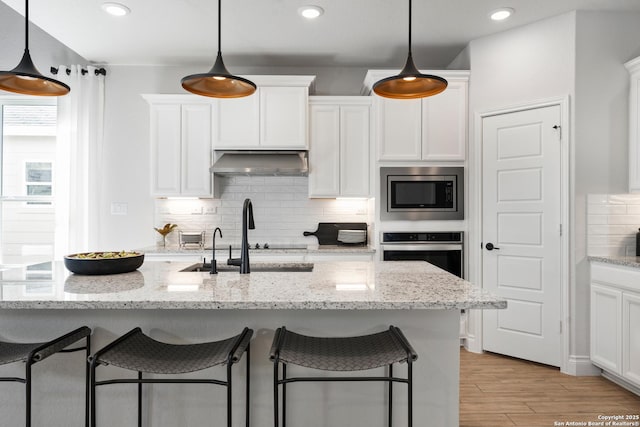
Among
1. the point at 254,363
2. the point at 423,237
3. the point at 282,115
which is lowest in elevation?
the point at 254,363

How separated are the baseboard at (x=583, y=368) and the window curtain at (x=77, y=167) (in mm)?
4388

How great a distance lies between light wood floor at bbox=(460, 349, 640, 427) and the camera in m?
2.46

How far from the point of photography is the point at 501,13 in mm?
3186

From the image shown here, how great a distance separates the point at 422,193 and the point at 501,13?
1.54m

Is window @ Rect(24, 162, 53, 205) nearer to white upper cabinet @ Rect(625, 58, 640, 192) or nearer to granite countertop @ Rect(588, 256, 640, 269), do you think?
granite countertop @ Rect(588, 256, 640, 269)

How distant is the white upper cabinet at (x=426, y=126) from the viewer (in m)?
3.69

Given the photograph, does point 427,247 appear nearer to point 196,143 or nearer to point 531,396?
point 531,396

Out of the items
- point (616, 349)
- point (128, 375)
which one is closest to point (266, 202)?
point (128, 375)

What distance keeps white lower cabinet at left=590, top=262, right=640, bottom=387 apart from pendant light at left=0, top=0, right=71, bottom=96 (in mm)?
3564

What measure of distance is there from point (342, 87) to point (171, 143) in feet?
6.05

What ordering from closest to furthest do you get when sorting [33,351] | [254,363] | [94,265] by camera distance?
[33,351] → [254,363] → [94,265]

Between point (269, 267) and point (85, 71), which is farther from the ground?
point (85, 71)

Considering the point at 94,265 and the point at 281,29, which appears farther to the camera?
the point at 281,29

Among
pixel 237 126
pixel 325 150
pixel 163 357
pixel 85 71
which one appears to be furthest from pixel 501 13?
pixel 85 71
